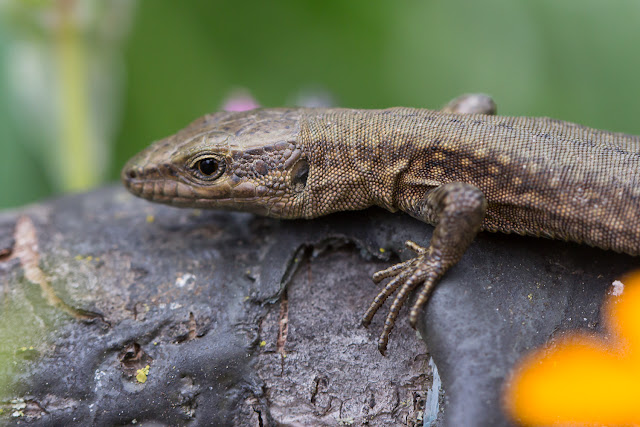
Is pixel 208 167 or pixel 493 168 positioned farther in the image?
pixel 208 167

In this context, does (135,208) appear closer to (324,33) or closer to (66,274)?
→ (66,274)

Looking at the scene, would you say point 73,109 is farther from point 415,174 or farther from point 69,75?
point 415,174

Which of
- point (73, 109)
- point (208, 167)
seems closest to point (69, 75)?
point (73, 109)

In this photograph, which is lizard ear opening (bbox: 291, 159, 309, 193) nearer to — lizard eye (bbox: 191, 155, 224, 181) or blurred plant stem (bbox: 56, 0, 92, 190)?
lizard eye (bbox: 191, 155, 224, 181)

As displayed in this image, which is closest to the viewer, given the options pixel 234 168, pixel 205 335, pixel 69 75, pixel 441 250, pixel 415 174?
pixel 441 250

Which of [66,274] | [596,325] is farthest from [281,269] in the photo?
[596,325]

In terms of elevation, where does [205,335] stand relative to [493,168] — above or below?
below

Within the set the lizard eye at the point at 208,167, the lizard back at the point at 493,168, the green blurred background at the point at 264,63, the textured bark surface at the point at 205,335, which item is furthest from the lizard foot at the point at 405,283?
the green blurred background at the point at 264,63
